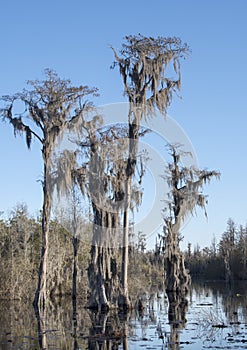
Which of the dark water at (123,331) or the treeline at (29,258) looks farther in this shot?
the treeline at (29,258)

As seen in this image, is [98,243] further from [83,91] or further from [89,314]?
[83,91]

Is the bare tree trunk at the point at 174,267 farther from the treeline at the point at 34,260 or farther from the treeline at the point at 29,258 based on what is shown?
the treeline at the point at 29,258

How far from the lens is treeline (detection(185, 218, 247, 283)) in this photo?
5956cm

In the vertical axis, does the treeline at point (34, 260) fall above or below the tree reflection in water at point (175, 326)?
above

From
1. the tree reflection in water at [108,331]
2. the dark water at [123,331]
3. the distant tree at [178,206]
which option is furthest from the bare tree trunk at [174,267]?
the tree reflection in water at [108,331]

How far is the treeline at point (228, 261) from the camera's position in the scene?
195 ft

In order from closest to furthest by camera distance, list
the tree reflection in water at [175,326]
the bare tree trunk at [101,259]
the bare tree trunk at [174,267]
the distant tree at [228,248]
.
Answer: the tree reflection in water at [175,326]
the bare tree trunk at [101,259]
the bare tree trunk at [174,267]
the distant tree at [228,248]

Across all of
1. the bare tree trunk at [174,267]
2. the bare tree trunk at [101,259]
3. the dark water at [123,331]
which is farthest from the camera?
the bare tree trunk at [174,267]

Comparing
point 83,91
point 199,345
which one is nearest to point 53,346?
point 199,345

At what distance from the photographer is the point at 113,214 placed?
859 inches

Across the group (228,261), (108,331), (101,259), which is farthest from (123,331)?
(228,261)

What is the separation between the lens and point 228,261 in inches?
2363

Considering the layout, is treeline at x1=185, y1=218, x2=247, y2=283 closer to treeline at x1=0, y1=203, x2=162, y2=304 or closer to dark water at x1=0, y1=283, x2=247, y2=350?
treeline at x1=0, y1=203, x2=162, y2=304

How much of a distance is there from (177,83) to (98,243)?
7589 mm
